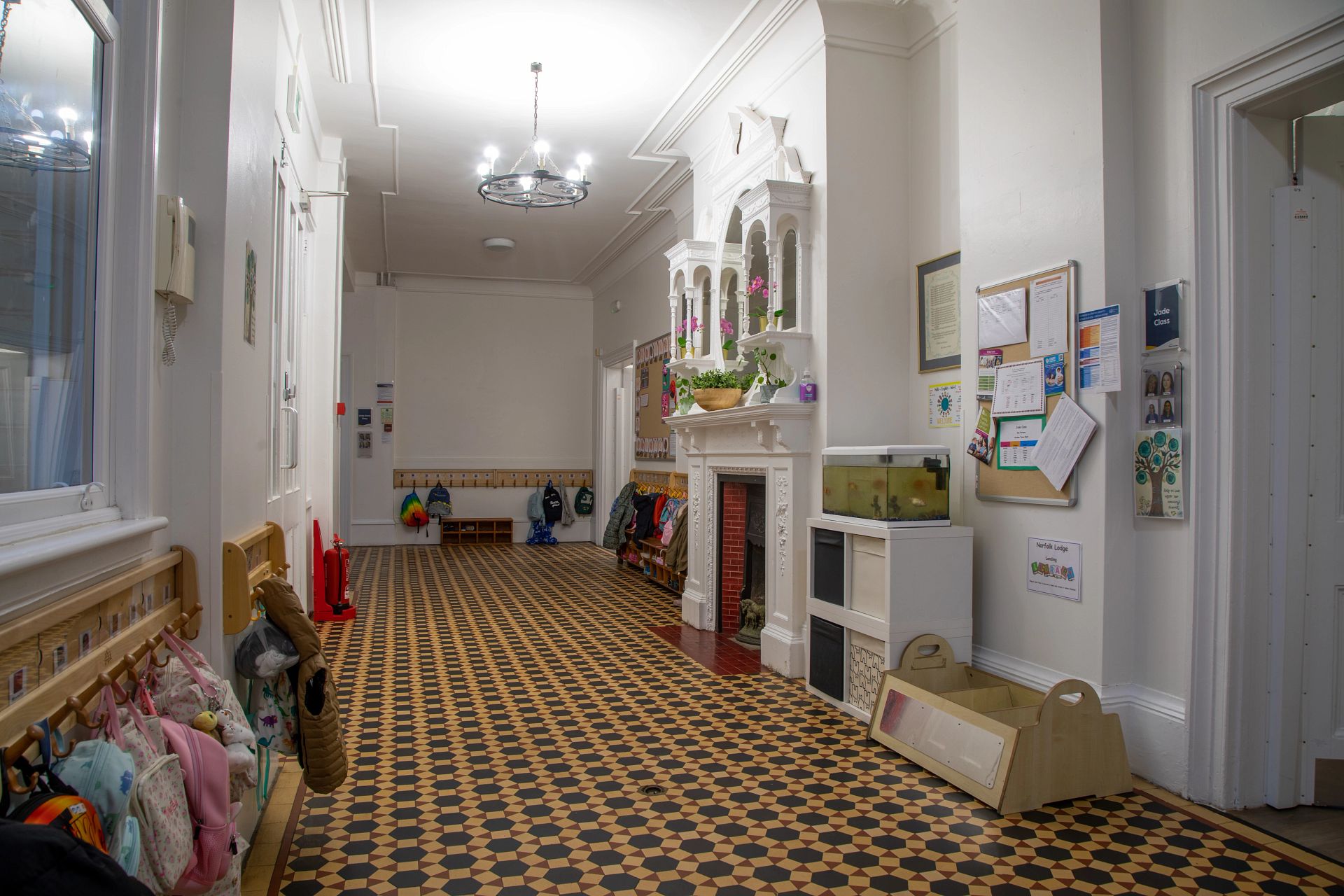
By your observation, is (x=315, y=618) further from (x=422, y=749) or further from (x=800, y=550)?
(x=800, y=550)

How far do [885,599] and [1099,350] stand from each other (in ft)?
4.30

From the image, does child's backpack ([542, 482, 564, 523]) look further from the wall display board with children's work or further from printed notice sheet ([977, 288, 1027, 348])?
printed notice sheet ([977, 288, 1027, 348])

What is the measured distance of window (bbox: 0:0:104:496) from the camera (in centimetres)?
151

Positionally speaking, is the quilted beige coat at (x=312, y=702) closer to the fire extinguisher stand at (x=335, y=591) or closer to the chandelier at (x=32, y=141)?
the chandelier at (x=32, y=141)

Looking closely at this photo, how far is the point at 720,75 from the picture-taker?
543 centimetres

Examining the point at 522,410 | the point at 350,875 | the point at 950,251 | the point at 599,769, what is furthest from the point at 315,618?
the point at 522,410

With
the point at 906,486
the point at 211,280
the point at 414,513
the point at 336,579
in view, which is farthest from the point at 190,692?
the point at 414,513

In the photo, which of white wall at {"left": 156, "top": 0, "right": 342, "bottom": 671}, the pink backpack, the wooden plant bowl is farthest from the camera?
the wooden plant bowl

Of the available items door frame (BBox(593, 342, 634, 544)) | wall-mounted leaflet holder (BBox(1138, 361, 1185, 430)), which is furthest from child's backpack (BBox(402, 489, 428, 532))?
wall-mounted leaflet holder (BBox(1138, 361, 1185, 430))

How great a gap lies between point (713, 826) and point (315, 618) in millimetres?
3983

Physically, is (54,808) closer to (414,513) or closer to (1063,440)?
(1063,440)

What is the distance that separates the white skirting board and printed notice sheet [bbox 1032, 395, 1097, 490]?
2.55ft

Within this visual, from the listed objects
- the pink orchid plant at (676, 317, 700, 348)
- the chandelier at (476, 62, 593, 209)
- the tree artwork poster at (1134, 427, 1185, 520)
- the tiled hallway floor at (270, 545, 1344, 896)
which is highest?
the chandelier at (476, 62, 593, 209)

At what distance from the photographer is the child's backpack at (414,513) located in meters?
10.8
